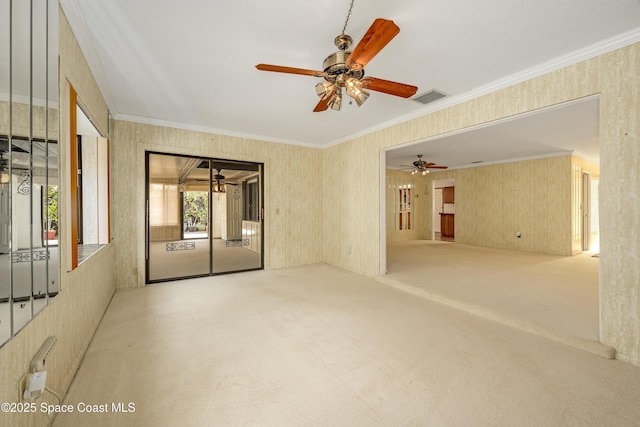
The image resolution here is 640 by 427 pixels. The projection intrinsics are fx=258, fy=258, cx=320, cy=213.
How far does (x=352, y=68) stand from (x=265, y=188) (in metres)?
3.50

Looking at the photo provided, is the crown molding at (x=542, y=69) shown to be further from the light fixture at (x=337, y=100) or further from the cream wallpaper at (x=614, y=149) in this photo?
the light fixture at (x=337, y=100)

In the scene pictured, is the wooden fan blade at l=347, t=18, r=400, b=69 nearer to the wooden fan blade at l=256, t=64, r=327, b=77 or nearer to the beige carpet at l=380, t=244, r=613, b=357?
the wooden fan blade at l=256, t=64, r=327, b=77

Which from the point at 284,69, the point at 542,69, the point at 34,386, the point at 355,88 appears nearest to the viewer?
the point at 34,386

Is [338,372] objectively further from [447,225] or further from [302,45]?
[447,225]

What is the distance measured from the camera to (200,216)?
33.7ft

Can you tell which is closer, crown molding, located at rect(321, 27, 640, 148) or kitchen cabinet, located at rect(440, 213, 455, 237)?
crown molding, located at rect(321, 27, 640, 148)

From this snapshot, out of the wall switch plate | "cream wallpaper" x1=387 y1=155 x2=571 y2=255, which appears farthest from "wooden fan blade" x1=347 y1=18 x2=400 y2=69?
"cream wallpaper" x1=387 y1=155 x2=571 y2=255

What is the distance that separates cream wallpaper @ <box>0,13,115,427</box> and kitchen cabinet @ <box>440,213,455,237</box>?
36.0ft

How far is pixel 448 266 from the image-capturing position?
5.16 meters

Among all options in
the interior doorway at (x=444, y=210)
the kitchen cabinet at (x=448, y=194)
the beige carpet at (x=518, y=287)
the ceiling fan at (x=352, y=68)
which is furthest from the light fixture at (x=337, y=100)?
the kitchen cabinet at (x=448, y=194)

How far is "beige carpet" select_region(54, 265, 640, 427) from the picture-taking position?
1.54 meters

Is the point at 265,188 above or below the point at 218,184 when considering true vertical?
below

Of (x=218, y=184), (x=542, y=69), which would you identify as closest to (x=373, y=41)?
(x=542, y=69)

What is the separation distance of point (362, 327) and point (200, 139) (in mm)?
3979
